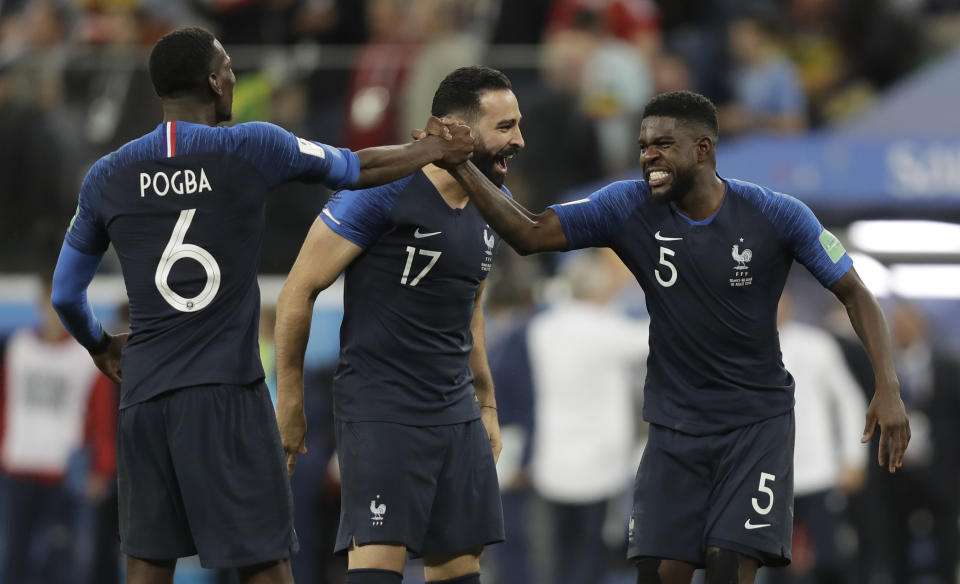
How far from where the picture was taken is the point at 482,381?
6246mm

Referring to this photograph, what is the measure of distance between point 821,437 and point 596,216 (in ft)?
15.6

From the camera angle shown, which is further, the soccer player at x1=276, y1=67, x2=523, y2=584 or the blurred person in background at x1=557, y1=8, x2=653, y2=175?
the blurred person in background at x1=557, y1=8, x2=653, y2=175

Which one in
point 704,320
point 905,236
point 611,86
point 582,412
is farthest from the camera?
point 611,86

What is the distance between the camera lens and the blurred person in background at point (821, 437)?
9992 millimetres

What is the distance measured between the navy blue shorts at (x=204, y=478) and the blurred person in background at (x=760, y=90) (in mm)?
7363

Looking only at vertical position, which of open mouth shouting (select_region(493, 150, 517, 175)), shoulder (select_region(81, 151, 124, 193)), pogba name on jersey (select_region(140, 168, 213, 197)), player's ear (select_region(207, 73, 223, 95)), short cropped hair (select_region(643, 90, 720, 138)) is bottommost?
pogba name on jersey (select_region(140, 168, 213, 197))

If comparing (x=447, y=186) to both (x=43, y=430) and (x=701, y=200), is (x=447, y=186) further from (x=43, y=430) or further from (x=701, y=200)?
(x=43, y=430)

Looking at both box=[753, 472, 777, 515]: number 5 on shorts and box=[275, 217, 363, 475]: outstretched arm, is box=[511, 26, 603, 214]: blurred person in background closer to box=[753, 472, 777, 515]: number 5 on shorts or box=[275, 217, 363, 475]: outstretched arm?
box=[275, 217, 363, 475]: outstretched arm

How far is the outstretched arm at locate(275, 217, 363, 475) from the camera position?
5676 mm

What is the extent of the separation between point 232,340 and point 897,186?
6.91m

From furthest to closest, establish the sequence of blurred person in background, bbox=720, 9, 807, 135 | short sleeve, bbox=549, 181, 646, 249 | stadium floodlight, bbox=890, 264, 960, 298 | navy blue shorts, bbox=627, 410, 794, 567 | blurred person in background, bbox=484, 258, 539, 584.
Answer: blurred person in background, bbox=720, 9, 807, 135
stadium floodlight, bbox=890, 264, 960, 298
blurred person in background, bbox=484, 258, 539, 584
short sleeve, bbox=549, 181, 646, 249
navy blue shorts, bbox=627, 410, 794, 567

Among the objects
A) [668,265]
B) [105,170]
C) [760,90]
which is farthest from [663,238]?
[760,90]

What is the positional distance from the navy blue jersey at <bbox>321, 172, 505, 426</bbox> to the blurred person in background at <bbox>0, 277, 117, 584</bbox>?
17.8 ft

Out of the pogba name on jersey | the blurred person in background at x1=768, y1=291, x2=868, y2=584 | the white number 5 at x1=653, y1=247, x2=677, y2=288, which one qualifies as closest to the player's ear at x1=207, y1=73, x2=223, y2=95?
the pogba name on jersey
